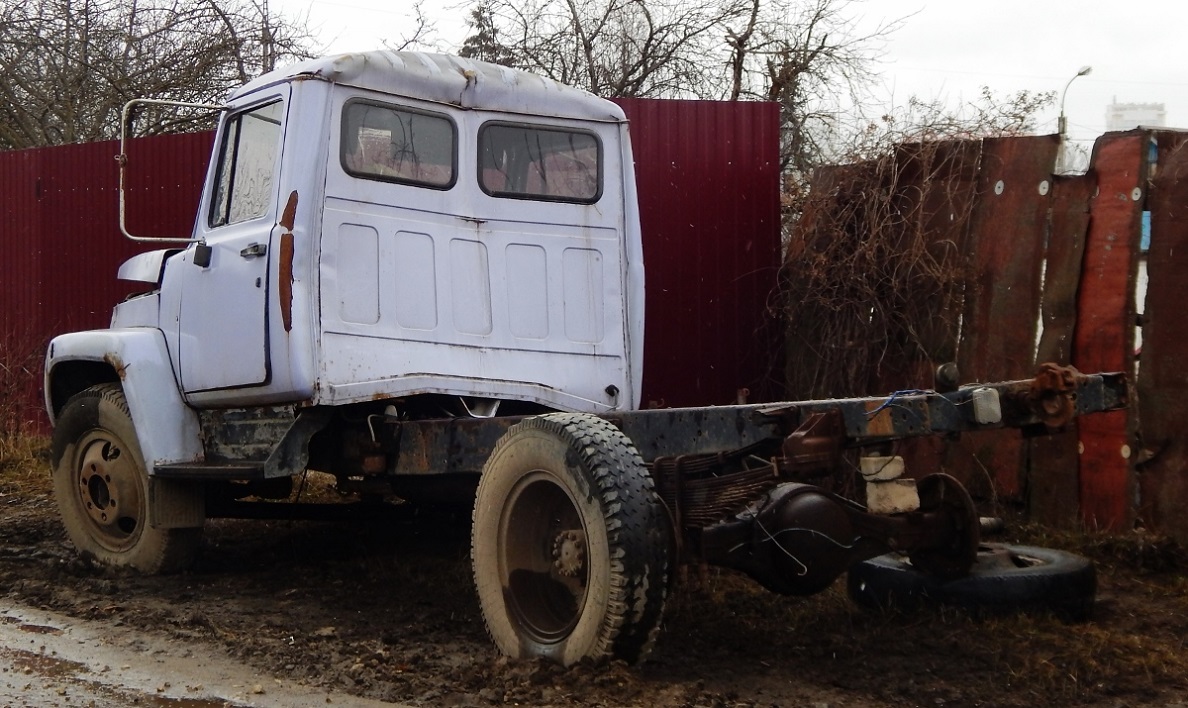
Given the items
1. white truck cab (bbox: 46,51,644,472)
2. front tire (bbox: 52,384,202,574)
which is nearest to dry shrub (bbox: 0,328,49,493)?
front tire (bbox: 52,384,202,574)


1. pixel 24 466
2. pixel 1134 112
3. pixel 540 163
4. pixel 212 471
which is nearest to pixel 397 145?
pixel 540 163

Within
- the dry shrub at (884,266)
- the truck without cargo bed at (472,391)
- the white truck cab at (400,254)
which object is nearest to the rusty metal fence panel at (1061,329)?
the dry shrub at (884,266)

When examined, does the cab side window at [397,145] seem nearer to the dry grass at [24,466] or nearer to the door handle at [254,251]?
the door handle at [254,251]

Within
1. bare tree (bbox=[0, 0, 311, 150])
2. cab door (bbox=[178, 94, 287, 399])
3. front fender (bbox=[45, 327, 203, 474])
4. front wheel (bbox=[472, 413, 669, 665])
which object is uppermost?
bare tree (bbox=[0, 0, 311, 150])

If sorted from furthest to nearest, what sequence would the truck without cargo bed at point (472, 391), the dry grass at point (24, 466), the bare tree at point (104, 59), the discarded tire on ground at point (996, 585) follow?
the bare tree at point (104, 59) → the dry grass at point (24, 466) → the discarded tire on ground at point (996, 585) → the truck without cargo bed at point (472, 391)

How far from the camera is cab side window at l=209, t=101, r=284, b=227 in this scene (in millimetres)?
5535

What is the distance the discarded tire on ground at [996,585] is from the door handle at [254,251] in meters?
2.80

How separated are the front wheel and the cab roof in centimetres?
194

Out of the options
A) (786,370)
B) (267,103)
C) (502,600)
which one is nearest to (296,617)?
(502,600)

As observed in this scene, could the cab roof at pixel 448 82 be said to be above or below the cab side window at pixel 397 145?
above

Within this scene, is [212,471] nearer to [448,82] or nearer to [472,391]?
[472,391]

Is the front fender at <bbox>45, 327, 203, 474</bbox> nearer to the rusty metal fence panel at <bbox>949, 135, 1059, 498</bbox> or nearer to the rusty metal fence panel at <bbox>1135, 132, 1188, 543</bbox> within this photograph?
the rusty metal fence panel at <bbox>949, 135, 1059, 498</bbox>

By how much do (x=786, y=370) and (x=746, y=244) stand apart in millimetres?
1004

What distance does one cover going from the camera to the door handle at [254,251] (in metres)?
5.29
